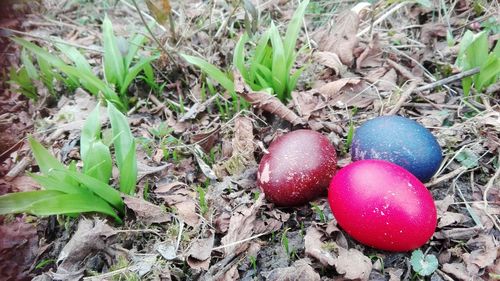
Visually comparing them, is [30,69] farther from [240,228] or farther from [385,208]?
[385,208]

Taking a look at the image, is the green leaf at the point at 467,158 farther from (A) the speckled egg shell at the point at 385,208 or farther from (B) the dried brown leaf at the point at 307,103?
(B) the dried brown leaf at the point at 307,103

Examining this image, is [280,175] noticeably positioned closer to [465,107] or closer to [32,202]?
[32,202]

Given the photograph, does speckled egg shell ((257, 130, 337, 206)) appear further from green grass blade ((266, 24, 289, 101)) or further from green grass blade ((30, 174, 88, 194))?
green grass blade ((30, 174, 88, 194))

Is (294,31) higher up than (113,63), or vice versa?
(294,31)

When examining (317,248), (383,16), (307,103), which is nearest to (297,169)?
(317,248)

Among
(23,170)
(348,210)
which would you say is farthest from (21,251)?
(348,210)

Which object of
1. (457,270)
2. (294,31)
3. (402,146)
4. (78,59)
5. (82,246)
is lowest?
(457,270)

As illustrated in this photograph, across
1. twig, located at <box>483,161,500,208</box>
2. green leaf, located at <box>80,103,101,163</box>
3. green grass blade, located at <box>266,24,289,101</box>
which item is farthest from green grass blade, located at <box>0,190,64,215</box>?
twig, located at <box>483,161,500,208</box>
